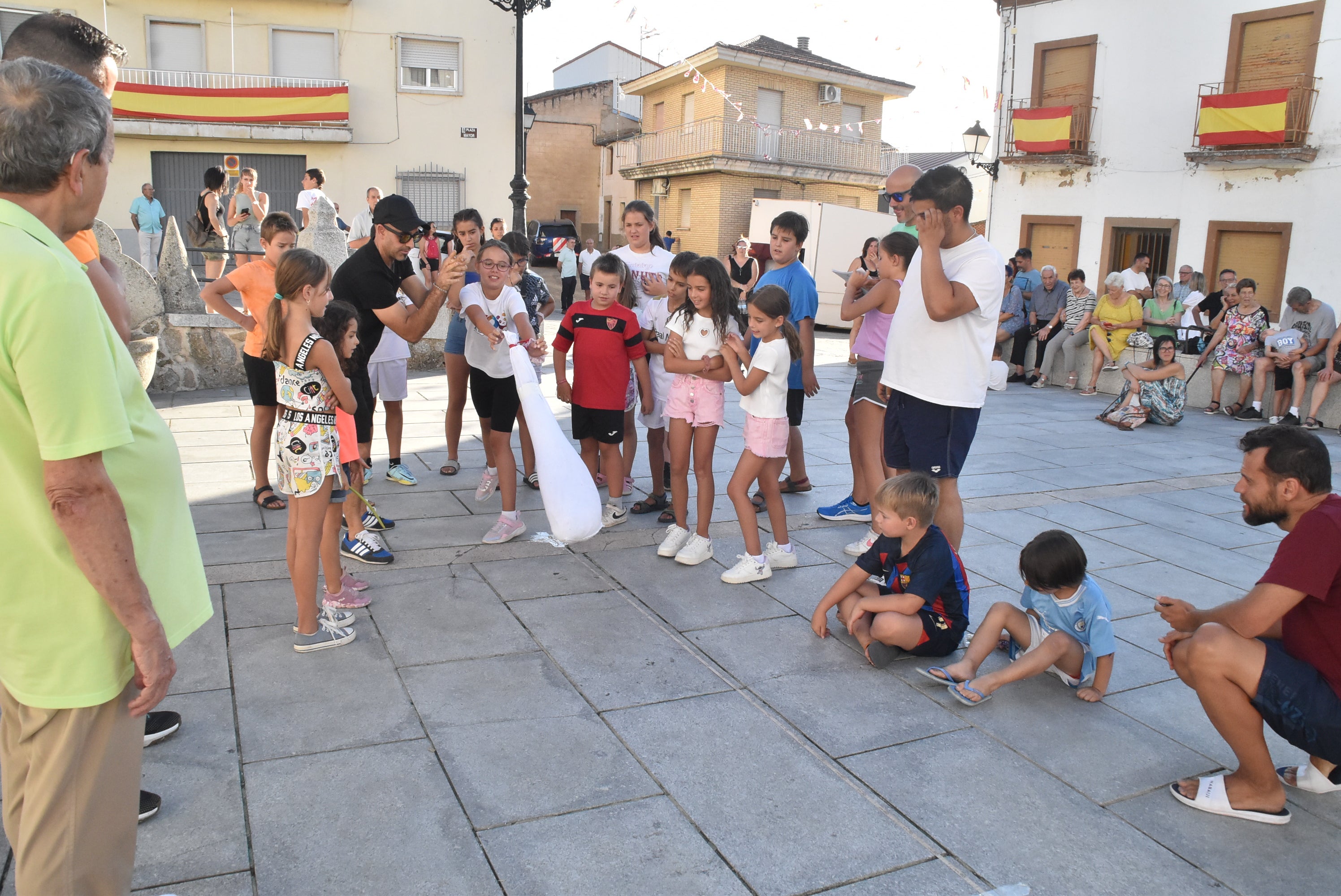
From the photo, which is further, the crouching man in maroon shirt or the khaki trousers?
the crouching man in maroon shirt

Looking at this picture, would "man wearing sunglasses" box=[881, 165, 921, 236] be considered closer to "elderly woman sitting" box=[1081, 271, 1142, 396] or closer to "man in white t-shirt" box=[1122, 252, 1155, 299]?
"elderly woman sitting" box=[1081, 271, 1142, 396]

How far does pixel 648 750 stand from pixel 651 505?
8.99 ft

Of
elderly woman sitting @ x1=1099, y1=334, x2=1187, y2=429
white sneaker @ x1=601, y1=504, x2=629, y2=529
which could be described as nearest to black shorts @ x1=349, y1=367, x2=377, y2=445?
white sneaker @ x1=601, y1=504, x2=629, y2=529

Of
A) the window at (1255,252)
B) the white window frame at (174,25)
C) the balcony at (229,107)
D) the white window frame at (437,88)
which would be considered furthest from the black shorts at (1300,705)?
the white window frame at (174,25)

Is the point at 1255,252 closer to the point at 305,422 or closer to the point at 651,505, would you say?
the point at 651,505

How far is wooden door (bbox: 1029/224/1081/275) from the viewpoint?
19.8 m

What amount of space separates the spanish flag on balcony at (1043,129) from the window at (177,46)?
1808 centimetres

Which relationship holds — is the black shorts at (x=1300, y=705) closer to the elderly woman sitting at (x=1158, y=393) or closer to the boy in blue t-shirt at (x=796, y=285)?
the boy in blue t-shirt at (x=796, y=285)

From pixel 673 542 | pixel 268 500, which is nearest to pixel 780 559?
pixel 673 542

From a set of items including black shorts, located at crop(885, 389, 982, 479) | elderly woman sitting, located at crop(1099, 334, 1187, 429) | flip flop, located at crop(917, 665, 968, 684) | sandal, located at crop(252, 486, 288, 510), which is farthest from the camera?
elderly woman sitting, located at crop(1099, 334, 1187, 429)

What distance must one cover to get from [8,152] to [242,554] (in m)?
3.36

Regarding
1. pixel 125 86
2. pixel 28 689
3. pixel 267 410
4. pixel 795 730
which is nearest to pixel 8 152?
pixel 28 689

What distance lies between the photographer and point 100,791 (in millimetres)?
1738

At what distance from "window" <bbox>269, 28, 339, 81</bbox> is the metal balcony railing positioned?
13.1 meters
